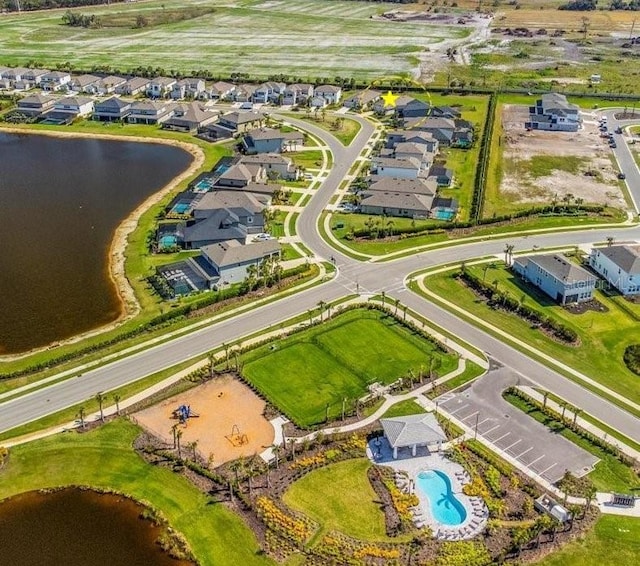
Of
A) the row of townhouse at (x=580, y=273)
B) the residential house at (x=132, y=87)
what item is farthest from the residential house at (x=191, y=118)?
the row of townhouse at (x=580, y=273)

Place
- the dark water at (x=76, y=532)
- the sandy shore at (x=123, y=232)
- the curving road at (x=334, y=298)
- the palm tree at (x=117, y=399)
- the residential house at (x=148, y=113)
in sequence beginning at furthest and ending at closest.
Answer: the residential house at (x=148, y=113)
the sandy shore at (x=123, y=232)
the curving road at (x=334, y=298)
the palm tree at (x=117, y=399)
the dark water at (x=76, y=532)

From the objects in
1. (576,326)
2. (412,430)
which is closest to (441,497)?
(412,430)

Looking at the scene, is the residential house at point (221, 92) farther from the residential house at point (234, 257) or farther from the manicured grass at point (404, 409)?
the manicured grass at point (404, 409)

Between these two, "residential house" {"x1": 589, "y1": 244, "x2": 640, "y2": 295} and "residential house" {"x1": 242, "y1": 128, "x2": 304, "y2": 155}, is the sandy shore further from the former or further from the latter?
"residential house" {"x1": 589, "y1": 244, "x2": 640, "y2": 295}

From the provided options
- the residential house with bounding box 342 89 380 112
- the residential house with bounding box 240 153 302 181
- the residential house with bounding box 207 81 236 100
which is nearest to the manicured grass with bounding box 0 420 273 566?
the residential house with bounding box 240 153 302 181

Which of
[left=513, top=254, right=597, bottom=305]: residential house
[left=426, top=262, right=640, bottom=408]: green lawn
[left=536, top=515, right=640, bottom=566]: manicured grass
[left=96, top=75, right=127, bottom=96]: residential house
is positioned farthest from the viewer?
[left=96, top=75, right=127, bottom=96]: residential house

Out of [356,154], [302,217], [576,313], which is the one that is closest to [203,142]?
[356,154]
